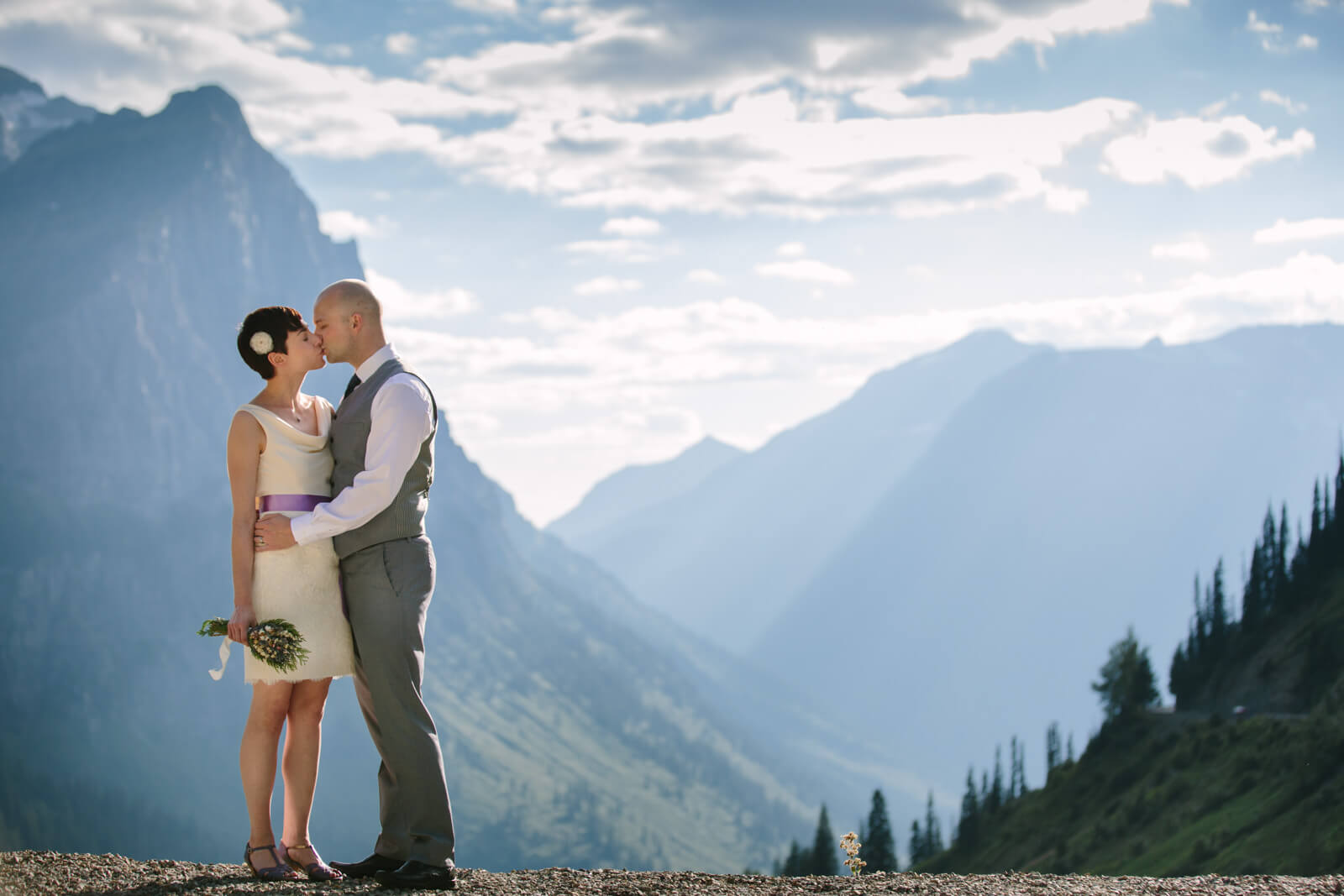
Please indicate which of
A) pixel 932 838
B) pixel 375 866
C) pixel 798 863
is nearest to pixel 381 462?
pixel 375 866

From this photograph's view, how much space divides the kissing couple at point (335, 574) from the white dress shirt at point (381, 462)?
1 cm

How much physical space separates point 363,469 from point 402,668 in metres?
1.77

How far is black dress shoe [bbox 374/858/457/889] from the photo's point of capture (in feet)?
30.6

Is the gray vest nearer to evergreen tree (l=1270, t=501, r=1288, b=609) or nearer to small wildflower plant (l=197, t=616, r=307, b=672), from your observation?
small wildflower plant (l=197, t=616, r=307, b=672)

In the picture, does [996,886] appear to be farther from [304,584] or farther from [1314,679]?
[1314,679]

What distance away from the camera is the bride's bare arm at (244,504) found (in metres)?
9.59

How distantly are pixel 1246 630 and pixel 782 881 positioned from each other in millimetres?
113512

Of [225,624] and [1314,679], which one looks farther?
[1314,679]

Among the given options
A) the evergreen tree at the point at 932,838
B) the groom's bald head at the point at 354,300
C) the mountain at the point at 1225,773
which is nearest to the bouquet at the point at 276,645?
the groom's bald head at the point at 354,300

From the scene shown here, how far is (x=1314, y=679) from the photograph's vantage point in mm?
88562

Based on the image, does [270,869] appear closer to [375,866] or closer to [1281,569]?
[375,866]

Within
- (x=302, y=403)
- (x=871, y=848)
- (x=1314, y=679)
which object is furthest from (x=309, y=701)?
(x=1314, y=679)

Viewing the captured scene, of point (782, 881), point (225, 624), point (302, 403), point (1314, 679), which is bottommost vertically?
point (1314, 679)

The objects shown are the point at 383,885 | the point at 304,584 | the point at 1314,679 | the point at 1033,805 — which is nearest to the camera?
the point at 383,885
